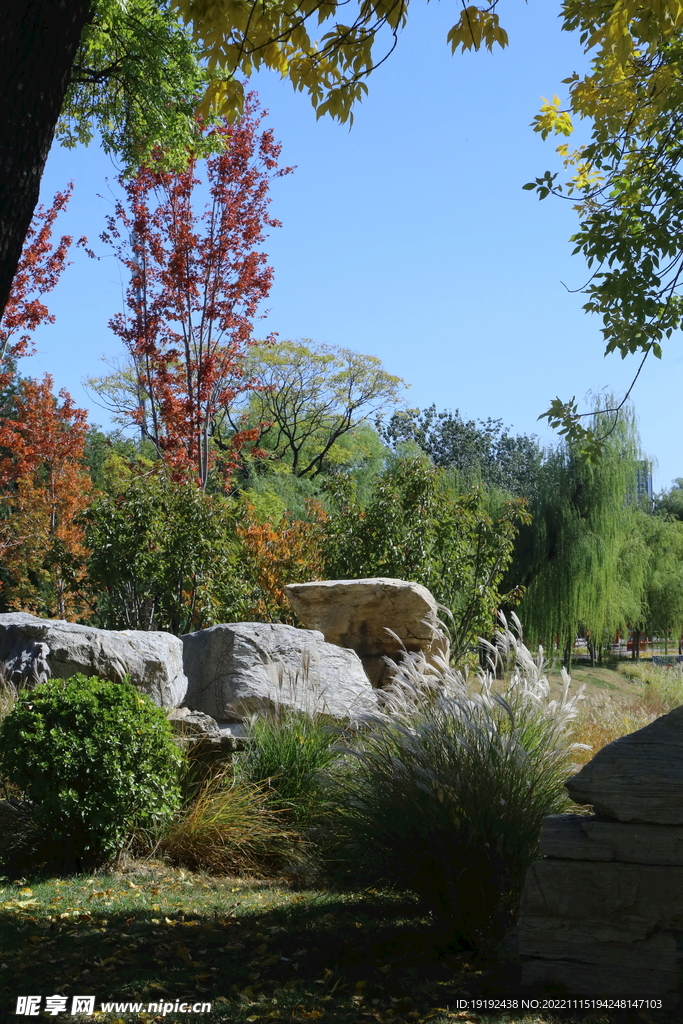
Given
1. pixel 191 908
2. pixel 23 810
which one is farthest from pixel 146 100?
pixel 191 908

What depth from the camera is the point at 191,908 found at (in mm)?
4488

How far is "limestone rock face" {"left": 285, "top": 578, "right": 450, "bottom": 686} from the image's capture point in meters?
9.41

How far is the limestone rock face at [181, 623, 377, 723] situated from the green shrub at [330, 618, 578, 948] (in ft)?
6.41

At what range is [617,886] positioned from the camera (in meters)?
3.43

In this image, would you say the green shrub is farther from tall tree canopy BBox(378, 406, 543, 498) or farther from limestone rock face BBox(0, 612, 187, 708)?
tall tree canopy BBox(378, 406, 543, 498)

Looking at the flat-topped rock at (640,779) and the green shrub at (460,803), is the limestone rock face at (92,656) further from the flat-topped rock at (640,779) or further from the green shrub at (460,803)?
the flat-topped rock at (640,779)

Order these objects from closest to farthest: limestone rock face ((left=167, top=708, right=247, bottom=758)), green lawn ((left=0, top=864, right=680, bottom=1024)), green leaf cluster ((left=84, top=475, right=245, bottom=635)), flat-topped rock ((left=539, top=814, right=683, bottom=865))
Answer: green lawn ((left=0, top=864, right=680, bottom=1024))
flat-topped rock ((left=539, top=814, right=683, bottom=865))
limestone rock face ((left=167, top=708, right=247, bottom=758))
green leaf cluster ((left=84, top=475, right=245, bottom=635))

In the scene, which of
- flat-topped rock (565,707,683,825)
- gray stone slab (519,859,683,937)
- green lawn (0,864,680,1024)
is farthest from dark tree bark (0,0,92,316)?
gray stone slab (519,859,683,937)

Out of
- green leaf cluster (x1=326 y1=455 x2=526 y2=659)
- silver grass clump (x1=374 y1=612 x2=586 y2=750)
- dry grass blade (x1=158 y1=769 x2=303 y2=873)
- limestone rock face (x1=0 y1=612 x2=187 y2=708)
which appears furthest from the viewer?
green leaf cluster (x1=326 y1=455 x2=526 y2=659)

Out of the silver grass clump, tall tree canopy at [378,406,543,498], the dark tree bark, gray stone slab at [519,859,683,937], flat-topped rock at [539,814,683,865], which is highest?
tall tree canopy at [378,406,543,498]

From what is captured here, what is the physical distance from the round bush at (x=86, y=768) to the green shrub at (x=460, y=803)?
1.29 metres

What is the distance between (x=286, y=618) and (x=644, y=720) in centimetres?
483

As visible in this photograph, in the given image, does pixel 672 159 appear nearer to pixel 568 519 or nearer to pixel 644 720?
pixel 644 720

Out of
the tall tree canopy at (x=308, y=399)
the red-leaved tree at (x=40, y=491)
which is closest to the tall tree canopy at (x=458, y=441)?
the tall tree canopy at (x=308, y=399)
